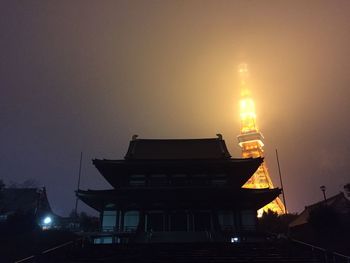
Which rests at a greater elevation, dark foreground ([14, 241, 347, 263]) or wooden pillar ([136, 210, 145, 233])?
wooden pillar ([136, 210, 145, 233])

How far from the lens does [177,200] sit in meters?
24.9

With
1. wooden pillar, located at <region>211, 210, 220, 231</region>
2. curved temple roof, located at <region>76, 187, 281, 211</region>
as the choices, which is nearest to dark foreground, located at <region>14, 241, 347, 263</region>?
wooden pillar, located at <region>211, 210, 220, 231</region>

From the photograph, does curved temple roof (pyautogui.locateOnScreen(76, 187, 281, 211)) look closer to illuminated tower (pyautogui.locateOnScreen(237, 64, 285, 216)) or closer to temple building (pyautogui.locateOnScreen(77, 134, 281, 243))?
temple building (pyautogui.locateOnScreen(77, 134, 281, 243))

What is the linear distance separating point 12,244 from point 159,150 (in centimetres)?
1816

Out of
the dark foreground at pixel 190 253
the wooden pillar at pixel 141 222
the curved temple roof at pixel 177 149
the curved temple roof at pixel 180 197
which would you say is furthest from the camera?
the curved temple roof at pixel 177 149

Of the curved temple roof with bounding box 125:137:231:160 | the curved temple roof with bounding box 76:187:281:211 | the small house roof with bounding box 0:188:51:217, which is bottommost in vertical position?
the curved temple roof with bounding box 76:187:281:211

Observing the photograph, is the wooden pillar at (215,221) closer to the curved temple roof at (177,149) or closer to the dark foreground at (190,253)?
the dark foreground at (190,253)

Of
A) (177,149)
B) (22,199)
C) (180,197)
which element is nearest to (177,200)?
(180,197)

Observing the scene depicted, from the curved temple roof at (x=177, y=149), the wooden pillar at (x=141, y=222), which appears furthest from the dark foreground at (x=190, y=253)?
the curved temple roof at (x=177, y=149)

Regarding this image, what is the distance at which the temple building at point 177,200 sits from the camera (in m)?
23.8

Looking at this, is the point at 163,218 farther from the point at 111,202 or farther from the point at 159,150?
the point at 159,150

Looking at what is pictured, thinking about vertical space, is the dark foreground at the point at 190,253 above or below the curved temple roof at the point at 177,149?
below

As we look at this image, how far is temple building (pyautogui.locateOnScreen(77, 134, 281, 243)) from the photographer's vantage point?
78.2 feet

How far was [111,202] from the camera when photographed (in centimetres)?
2514
